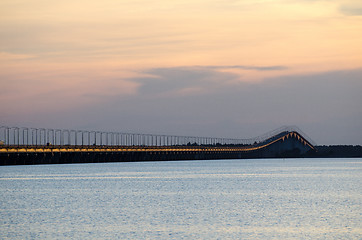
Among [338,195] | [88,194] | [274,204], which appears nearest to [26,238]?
[274,204]

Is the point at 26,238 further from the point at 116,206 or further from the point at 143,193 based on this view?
the point at 143,193

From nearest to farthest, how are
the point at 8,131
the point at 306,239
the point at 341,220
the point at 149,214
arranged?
the point at 306,239 < the point at 341,220 < the point at 149,214 < the point at 8,131

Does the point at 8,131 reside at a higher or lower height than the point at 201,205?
higher

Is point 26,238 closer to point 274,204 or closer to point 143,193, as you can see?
point 274,204

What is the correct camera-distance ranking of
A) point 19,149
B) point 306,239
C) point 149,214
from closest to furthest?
1. point 306,239
2. point 149,214
3. point 19,149

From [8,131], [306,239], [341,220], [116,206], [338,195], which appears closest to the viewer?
[306,239]

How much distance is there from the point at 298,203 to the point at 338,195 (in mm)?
11755

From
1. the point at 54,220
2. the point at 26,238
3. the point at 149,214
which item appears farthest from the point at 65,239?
the point at 149,214

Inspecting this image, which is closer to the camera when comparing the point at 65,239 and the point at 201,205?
the point at 65,239

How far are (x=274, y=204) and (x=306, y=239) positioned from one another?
72.2 ft

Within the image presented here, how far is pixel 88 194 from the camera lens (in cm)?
7594

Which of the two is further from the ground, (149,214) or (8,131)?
(8,131)

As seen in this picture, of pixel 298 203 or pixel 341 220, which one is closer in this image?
pixel 341 220

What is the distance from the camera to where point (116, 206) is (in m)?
60.8
